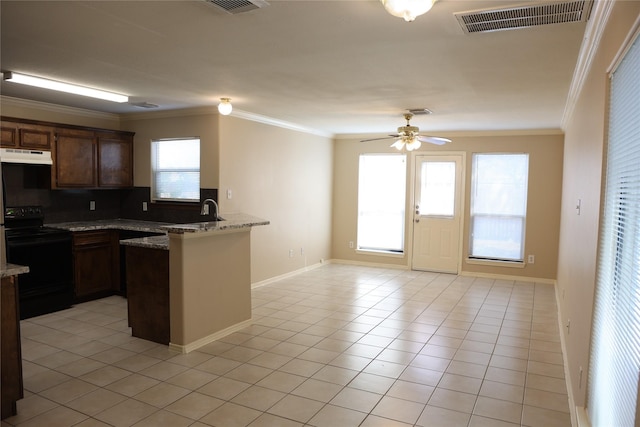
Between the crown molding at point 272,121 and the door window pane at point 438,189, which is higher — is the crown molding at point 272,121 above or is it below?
above

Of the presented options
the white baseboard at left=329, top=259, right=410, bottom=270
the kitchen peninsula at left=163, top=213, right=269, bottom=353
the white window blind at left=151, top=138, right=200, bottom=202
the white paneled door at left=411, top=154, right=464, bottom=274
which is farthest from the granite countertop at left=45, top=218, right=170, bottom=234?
the white paneled door at left=411, top=154, right=464, bottom=274

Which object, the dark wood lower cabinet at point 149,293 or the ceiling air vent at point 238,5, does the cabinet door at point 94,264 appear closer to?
the dark wood lower cabinet at point 149,293

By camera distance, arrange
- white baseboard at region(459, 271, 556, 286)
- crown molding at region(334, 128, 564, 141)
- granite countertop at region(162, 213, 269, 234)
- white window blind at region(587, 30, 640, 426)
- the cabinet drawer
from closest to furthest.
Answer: white window blind at region(587, 30, 640, 426) → granite countertop at region(162, 213, 269, 234) → the cabinet drawer → crown molding at region(334, 128, 564, 141) → white baseboard at region(459, 271, 556, 286)

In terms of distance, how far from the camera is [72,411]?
9.03ft

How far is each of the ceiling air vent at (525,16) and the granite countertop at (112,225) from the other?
12.9 feet

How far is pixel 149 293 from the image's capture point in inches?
157

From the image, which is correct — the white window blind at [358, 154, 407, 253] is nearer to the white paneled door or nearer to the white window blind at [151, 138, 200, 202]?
the white paneled door

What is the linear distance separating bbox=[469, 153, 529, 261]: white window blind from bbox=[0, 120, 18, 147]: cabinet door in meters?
6.44

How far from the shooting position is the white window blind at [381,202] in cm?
780

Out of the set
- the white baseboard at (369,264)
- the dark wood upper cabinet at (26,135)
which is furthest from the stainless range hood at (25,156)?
Answer: the white baseboard at (369,264)

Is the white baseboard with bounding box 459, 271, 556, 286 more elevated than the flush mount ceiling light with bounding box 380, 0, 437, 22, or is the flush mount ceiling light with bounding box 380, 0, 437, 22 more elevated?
the flush mount ceiling light with bounding box 380, 0, 437, 22

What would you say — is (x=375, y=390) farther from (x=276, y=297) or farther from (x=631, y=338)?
(x=276, y=297)

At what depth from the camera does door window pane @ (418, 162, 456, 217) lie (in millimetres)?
7383

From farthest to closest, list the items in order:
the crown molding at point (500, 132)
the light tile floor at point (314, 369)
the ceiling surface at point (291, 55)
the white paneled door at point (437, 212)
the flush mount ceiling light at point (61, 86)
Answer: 1. the white paneled door at point (437, 212)
2. the crown molding at point (500, 132)
3. the flush mount ceiling light at point (61, 86)
4. the light tile floor at point (314, 369)
5. the ceiling surface at point (291, 55)
